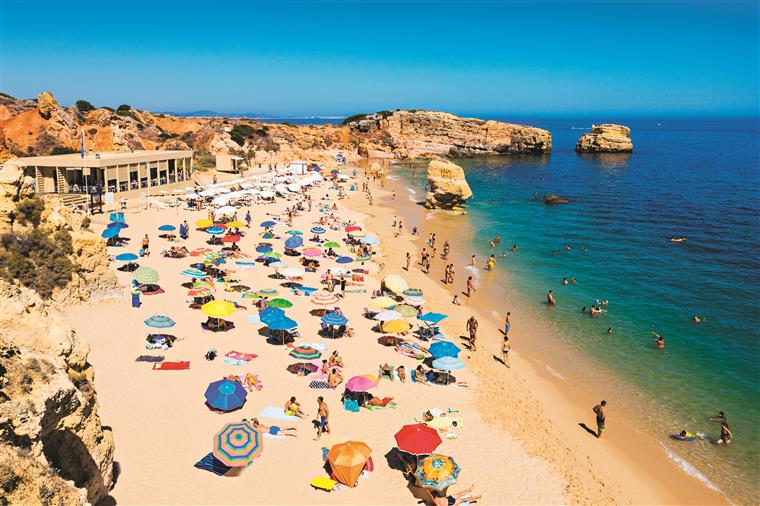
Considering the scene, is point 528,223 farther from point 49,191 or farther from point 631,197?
point 49,191

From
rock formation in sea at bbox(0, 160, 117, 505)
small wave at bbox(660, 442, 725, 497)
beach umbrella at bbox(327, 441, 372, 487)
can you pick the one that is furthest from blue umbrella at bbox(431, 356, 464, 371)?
rock formation in sea at bbox(0, 160, 117, 505)

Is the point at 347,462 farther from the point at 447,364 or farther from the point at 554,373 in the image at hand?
the point at 554,373

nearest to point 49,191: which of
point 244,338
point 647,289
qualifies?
point 244,338

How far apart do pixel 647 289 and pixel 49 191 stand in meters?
35.1

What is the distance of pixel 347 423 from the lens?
40.6 feet

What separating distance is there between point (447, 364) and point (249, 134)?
6111cm

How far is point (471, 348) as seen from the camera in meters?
17.7

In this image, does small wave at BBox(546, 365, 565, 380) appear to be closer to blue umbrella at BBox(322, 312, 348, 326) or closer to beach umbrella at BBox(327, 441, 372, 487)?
blue umbrella at BBox(322, 312, 348, 326)

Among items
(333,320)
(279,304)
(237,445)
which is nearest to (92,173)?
(279,304)

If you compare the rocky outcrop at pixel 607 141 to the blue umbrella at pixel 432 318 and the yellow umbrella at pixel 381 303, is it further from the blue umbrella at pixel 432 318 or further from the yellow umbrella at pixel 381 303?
the yellow umbrella at pixel 381 303

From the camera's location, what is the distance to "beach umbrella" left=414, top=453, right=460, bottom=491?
989 centimetres

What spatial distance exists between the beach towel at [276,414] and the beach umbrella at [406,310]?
685 centimetres

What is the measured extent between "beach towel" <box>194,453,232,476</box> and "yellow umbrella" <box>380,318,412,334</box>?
750 cm

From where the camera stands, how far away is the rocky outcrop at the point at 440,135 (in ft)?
308
